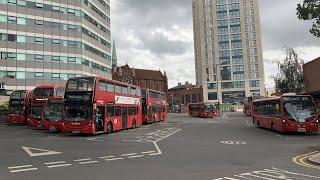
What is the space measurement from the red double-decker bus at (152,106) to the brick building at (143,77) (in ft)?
283

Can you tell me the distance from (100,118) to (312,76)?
1002 inches

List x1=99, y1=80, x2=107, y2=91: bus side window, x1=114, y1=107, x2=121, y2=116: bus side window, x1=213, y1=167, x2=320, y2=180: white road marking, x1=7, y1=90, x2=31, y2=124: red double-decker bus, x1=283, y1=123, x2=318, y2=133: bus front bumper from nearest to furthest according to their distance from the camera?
x1=213, y1=167, x2=320, y2=180: white road marking
x1=283, y1=123, x2=318, y2=133: bus front bumper
x1=99, y1=80, x2=107, y2=91: bus side window
x1=114, y1=107, x2=121, y2=116: bus side window
x1=7, y1=90, x2=31, y2=124: red double-decker bus

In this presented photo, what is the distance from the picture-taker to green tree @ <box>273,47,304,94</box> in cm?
6307

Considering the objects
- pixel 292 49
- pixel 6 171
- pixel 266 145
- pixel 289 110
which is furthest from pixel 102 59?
pixel 6 171

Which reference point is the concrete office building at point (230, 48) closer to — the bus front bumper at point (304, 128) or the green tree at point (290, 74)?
the green tree at point (290, 74)

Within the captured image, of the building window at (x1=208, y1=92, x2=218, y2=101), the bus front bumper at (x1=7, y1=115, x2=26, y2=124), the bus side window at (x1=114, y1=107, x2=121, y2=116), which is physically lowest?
the bus front bumper at (x1=7, y1=115, x2=26, y2=124)

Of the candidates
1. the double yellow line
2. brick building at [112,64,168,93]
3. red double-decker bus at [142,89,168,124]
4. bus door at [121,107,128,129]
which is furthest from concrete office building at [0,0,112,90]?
brick building at [112,64,168,93]

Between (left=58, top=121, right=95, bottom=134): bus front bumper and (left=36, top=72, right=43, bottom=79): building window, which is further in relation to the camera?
(left=36, top=72, right=43, bottom=79): building window

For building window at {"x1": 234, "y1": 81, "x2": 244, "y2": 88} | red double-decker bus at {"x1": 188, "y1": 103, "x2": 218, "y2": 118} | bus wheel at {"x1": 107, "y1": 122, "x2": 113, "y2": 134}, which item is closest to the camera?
bus wheel at {"x1": 107, "y1": 122, "x2": 113, "y2": 134}

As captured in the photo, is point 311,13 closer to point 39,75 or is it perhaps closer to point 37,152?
point 37,152

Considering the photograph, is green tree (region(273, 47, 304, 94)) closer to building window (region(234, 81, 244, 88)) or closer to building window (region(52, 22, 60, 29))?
building window (region(52, 22, 60, 29))

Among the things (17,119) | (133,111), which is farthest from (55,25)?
(133,111)

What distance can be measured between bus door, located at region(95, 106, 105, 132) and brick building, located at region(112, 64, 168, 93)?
108913mm

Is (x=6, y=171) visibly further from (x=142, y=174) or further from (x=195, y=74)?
(x=195, y=74)
